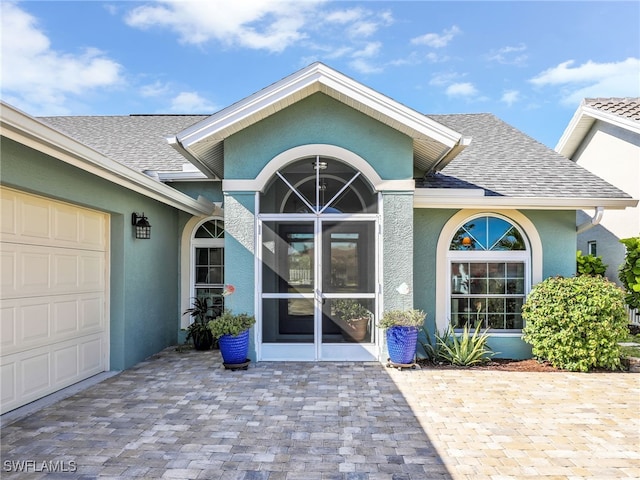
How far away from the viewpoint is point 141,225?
24.2 feet

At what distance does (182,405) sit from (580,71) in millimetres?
20614

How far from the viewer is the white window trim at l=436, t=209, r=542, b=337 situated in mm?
8055

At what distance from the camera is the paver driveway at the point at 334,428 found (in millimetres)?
3703

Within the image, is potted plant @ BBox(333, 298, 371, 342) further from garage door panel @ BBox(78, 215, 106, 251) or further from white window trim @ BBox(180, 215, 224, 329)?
garage door panel @ BBox(78, 215, 106, 251)

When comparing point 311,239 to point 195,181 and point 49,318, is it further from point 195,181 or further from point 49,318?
point 49,318

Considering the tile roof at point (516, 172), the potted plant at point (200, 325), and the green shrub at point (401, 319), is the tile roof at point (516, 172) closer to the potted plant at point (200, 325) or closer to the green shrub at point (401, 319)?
the green shrub at point (401, 319)

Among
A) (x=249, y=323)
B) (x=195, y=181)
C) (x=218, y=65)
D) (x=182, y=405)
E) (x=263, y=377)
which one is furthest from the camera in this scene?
(x=218, y=65)

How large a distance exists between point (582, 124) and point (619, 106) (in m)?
2.08

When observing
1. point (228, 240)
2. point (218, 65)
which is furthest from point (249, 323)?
point (218, 65)

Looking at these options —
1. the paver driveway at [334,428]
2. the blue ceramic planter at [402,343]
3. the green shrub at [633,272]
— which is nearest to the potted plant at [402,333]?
the blue ceramic planter at [402,343]

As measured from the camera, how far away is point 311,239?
742 centimetres

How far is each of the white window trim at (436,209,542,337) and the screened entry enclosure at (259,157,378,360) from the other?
1.66 metres

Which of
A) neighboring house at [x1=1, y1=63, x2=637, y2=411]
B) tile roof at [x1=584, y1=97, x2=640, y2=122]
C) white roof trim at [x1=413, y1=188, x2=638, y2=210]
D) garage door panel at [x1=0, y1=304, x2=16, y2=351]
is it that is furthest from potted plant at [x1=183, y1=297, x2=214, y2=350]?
tile roof at [x1=584, y1=97, x2=640, y2=122]

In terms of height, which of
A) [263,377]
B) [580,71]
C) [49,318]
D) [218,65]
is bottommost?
[263,377]
